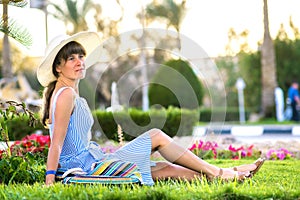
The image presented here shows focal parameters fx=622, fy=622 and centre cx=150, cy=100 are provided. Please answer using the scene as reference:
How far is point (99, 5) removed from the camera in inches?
1196

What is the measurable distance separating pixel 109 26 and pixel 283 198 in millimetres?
26074

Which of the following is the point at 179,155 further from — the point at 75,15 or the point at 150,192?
the point at 75,15

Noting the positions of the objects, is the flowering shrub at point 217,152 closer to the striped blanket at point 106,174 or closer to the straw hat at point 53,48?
the straw hat at point 53,48

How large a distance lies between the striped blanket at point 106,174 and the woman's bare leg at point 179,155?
1.00 feet

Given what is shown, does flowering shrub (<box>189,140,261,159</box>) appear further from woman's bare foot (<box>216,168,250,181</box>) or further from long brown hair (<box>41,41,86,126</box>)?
long brown hair (<box>41,41,86,126</box>)

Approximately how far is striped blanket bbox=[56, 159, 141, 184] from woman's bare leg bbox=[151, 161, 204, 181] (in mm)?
368

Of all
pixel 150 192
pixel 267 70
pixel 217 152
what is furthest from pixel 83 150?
pixel 267 70

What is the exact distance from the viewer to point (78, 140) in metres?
4.71

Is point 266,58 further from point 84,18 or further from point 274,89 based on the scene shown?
point 84,18

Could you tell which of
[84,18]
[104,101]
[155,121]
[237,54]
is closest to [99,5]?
[84,18]

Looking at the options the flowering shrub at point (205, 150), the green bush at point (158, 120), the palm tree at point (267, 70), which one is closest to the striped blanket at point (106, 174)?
the flowering shrub at point (205, 150)

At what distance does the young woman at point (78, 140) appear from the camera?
15.0 ft

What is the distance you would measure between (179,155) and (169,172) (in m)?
0.22

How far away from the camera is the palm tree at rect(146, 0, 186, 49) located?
2811 cm
